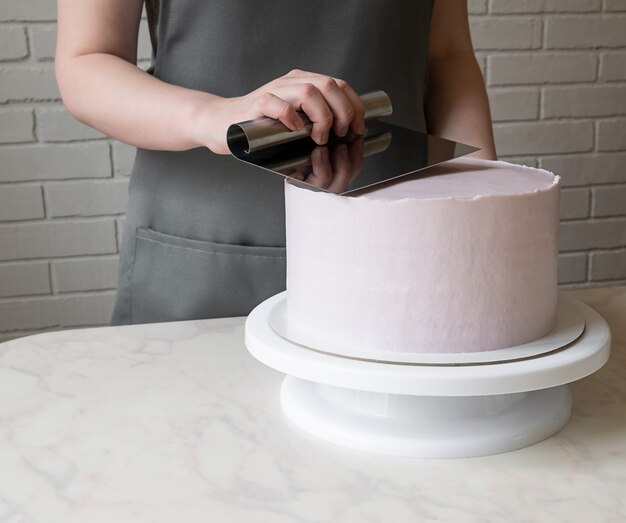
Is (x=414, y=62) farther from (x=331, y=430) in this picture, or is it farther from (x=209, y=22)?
(x=331, y=430)

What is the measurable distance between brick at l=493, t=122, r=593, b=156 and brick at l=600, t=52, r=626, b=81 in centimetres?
12

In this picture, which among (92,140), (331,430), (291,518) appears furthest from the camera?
(92,140)

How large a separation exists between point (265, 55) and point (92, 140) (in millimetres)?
893

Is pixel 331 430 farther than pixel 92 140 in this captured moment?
No

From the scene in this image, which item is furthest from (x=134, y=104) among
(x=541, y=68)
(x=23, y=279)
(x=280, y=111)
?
(x=541, y=68)

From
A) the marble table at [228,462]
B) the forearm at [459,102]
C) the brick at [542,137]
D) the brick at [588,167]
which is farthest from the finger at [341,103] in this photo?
the brick at [588,167]

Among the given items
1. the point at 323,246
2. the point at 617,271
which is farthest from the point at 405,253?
the point at 617,271

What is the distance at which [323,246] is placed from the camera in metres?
0.59

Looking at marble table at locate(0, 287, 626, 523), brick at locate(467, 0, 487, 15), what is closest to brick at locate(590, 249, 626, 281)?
brick at locate(467, 0, 487, 15)

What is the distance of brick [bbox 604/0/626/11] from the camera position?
1.96 metres

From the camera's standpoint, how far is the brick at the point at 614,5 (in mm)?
1961

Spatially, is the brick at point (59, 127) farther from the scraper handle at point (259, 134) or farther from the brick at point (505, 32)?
the scraper handle at point (259, 134)

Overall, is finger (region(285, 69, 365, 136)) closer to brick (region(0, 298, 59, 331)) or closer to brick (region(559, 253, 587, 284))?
brick (region(0, 298, 59, 331))

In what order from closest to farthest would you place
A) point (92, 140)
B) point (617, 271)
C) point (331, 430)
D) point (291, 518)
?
point (291, 518) → point (331, 430) → point (92, 140) → point (617, 271)
